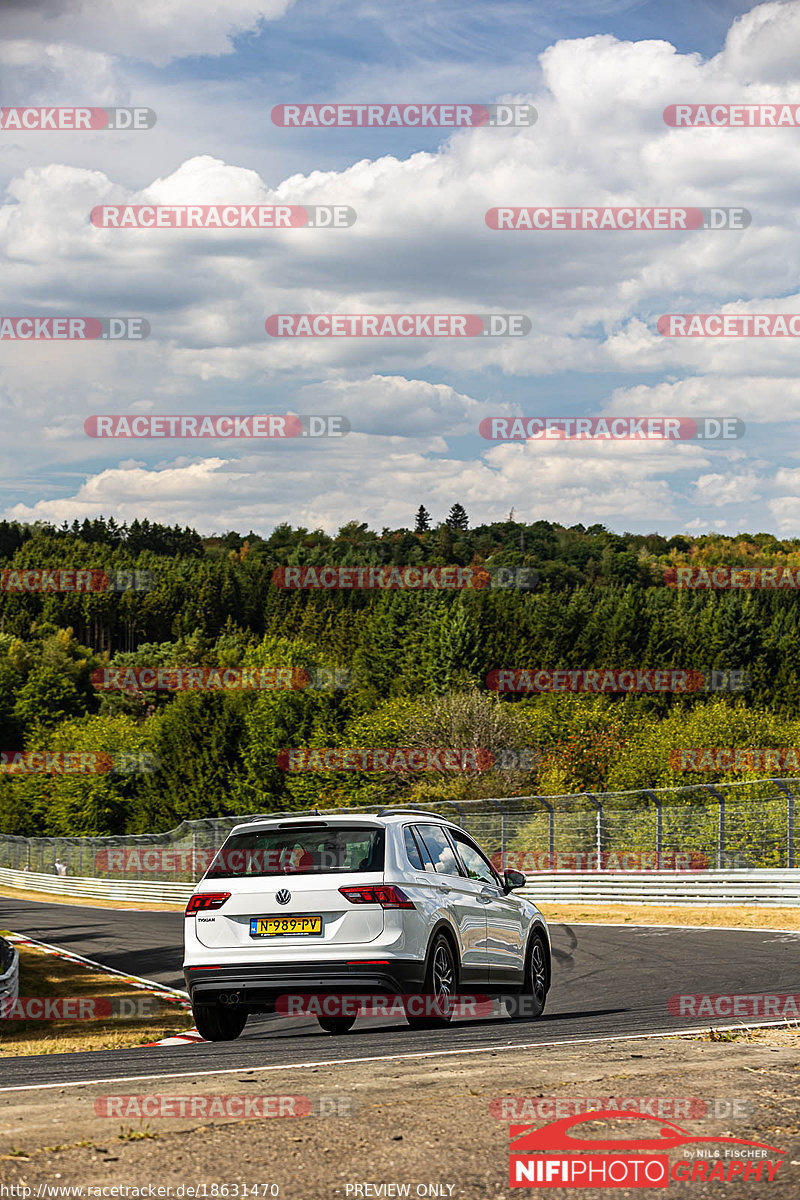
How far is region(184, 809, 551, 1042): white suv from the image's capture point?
917 centimetres

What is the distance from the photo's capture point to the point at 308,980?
915 cm

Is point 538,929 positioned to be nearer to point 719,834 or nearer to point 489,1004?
point 489,1004

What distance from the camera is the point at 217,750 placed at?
93.9m

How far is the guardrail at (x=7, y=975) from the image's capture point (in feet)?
49.1

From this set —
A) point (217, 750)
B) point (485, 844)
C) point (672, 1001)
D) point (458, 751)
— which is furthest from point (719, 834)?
point (217, 750)

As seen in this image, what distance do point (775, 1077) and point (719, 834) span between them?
64.6ft

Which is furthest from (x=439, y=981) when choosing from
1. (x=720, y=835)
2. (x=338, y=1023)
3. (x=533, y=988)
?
(x=720, y=835)

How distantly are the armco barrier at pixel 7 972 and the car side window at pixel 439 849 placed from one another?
6900 mm

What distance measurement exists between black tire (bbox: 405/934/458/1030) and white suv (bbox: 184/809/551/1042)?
0.01 metres

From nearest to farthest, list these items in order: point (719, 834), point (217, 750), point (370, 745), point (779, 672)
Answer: point (719, 834) < point (370, 745) < point (217, 750) < point (779, 672)

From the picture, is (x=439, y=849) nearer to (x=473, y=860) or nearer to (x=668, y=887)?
(x=473, y=860)

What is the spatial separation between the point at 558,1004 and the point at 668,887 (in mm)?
13944

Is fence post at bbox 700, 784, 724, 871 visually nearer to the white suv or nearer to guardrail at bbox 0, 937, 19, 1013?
guardrail at bbox 0, 937, 19, 1013

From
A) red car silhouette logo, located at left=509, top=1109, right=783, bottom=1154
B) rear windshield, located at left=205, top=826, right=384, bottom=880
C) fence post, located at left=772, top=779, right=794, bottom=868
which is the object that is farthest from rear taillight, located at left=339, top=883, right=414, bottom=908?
fence post, located at left=772, top=779, right=794, bottom=868
